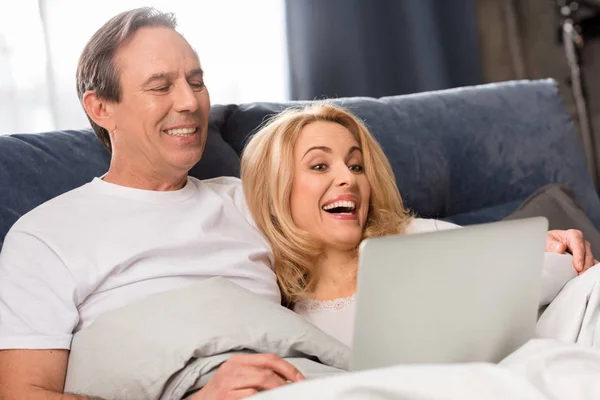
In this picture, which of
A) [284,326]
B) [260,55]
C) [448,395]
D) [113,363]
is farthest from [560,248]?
[260,55]

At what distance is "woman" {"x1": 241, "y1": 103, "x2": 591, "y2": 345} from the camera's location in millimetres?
1628

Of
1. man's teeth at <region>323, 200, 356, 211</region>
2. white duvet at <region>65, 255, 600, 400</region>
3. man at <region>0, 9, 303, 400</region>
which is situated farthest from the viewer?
man's teeth at <region>323, 200, 356, 211</region>

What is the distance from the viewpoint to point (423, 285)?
1015 millimetres

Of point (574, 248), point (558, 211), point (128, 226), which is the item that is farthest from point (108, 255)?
point (558, 211)

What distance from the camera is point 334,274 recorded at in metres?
1.69

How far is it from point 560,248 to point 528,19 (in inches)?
106

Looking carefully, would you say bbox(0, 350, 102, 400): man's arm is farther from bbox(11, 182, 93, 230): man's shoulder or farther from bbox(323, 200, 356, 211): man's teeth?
bbox(323, 200, 356, 211): man's teeth

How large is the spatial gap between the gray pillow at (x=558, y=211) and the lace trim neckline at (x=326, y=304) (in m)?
0.63

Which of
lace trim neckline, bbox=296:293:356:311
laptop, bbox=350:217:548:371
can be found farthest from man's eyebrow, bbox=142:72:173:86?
laptop, bbox=350:217:548:371

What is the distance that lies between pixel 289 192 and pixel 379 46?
1.78 m

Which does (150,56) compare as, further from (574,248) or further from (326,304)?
(574,248)

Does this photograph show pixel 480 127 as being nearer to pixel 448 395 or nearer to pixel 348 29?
pixel 348 29

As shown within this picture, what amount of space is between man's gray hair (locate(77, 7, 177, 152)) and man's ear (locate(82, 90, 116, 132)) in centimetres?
1

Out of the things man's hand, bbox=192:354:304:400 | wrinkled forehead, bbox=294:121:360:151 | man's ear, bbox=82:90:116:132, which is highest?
man's ear, bbox=82:90:116:132
